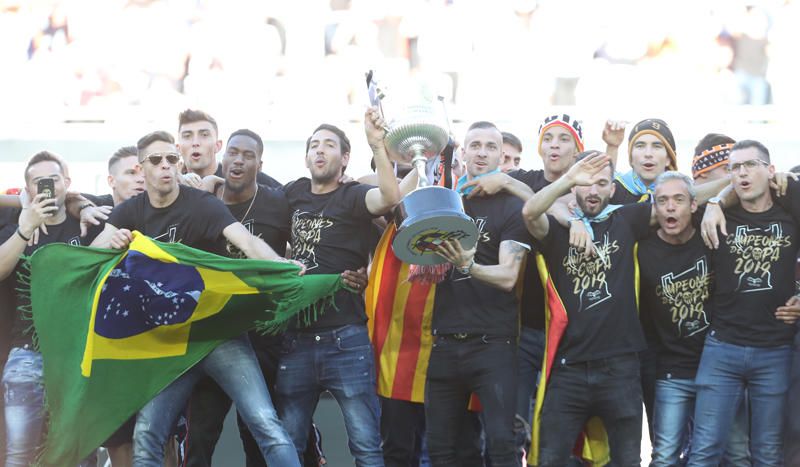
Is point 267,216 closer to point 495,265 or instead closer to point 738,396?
point 495,265

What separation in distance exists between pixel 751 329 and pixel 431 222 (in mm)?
1844

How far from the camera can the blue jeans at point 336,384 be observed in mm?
5832

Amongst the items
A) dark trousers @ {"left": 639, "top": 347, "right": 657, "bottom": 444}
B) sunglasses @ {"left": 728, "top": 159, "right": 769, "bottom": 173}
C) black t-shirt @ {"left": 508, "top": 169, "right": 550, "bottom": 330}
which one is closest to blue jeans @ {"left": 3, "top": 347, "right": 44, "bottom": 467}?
black t-shirt @ {"left": 508, "top": 169, "right": 550, "bottom": 330}

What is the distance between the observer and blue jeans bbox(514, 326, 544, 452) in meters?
6.07

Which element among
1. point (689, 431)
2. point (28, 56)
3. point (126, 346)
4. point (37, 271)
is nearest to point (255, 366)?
point (126, 346)

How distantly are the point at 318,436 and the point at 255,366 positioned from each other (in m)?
0.90

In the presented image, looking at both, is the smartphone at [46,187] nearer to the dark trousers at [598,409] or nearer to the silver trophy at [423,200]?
the silver trophy at [423,200]

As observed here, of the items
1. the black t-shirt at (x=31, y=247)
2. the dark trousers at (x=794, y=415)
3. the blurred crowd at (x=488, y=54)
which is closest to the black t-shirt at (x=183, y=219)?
the black t-shirt at (x=31, y=247)

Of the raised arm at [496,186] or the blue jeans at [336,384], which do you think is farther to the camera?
the raised arm at [496,186]

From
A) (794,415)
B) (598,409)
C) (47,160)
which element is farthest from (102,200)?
(794,415)

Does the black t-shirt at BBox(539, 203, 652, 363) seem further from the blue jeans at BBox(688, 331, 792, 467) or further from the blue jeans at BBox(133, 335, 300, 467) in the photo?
the blue jeans at BBox(133, 335, 300, 467)

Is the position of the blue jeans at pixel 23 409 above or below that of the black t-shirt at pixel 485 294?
below

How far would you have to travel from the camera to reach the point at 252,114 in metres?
→ 11.2

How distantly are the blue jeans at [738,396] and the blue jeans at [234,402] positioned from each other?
6.96ft
